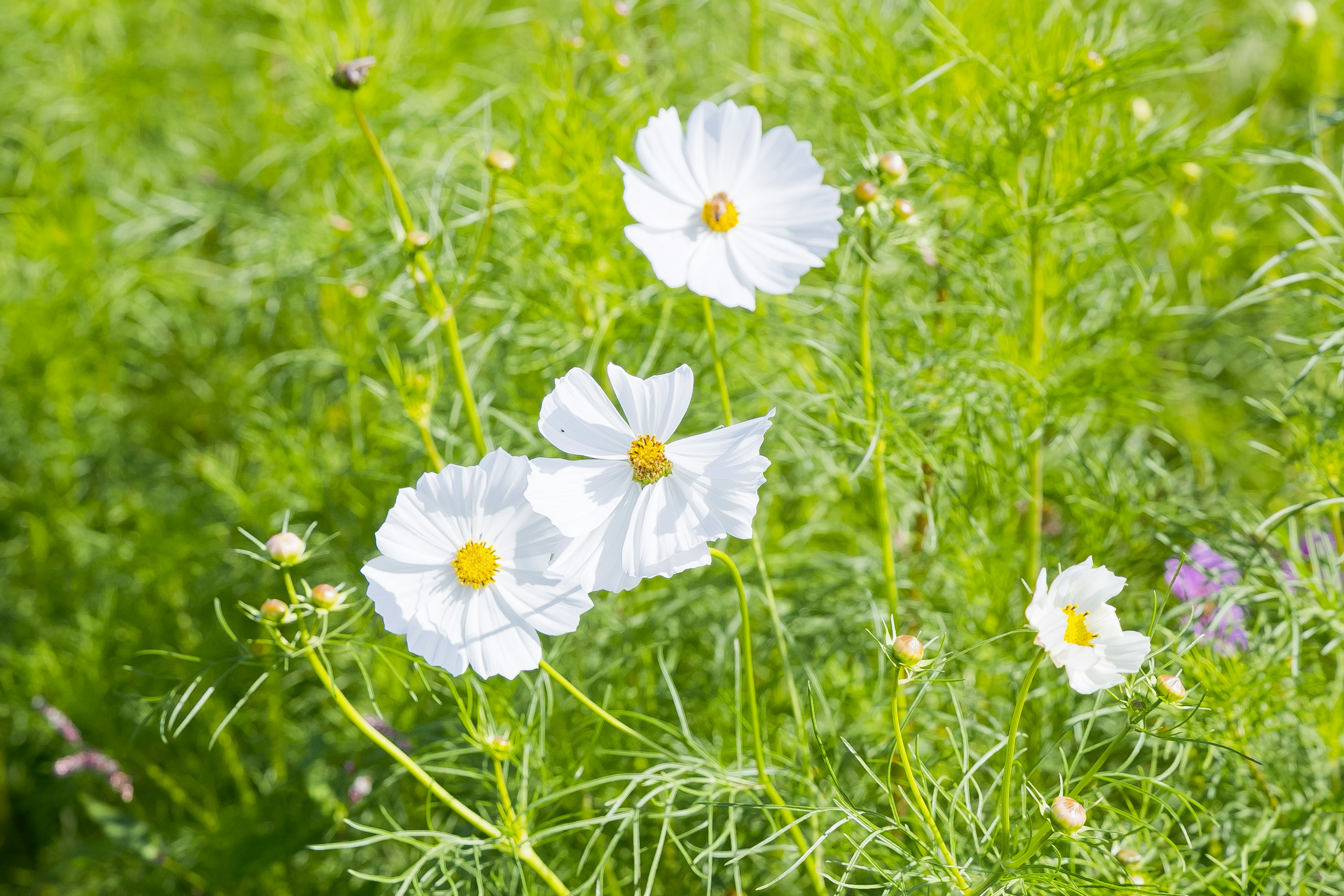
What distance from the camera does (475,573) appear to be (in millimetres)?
680

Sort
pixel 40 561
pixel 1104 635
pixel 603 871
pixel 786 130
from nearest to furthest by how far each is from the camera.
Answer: pixel 1104 635 < pixel 786 130 < pixel 603 871 < pixel 40 561

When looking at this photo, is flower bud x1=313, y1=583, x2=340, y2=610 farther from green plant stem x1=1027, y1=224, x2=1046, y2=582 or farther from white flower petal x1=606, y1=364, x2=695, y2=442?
green plant stem x1=1027, y1=224, x2=1046, y2=582

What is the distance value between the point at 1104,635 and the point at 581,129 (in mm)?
822

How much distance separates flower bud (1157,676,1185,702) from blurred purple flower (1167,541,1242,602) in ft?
1.24

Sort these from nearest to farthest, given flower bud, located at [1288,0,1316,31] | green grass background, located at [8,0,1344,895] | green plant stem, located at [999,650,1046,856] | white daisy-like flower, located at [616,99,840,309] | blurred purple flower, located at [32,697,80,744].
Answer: green plant stem, located at [999,650,1046,856], white daisy-like flower, located at [616,99,840,309], green grass background, located at [8,0,1344,895], blurred purple flower, located at [32,697,80,744], flower bud, located at [1288,0,1316,31]

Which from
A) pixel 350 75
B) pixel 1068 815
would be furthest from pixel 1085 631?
pixel 350 75

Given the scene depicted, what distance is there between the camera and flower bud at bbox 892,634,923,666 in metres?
0.60

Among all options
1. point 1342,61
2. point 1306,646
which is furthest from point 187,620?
point 1342,61

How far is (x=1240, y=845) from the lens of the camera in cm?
94

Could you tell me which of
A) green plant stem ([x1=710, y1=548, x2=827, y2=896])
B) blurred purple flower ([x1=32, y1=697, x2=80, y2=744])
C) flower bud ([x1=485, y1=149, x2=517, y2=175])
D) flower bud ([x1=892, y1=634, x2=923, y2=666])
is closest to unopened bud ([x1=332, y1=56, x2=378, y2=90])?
flower bud ([x1=485, y1=149, x2=517, y2=175])

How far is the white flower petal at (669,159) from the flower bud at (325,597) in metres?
0.37

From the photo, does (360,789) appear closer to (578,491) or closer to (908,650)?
(578,491)

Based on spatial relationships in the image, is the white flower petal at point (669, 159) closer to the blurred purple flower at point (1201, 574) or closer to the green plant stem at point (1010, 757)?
the green plant stem at point (1010, 757)

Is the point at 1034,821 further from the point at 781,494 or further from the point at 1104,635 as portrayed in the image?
Answer: the point at 781,494
